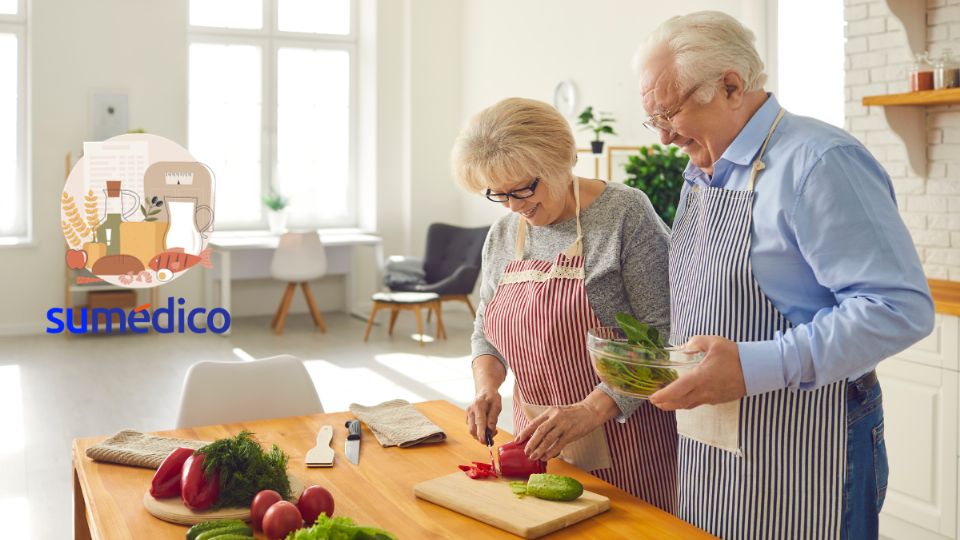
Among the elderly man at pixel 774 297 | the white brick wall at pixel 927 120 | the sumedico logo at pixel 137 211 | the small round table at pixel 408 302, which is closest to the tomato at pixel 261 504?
the elderly man at pixel 774 297

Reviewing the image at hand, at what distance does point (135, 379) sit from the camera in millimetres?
6086

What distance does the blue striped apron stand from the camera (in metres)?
1.57

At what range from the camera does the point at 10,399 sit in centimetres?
552

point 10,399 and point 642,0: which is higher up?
point 642,0

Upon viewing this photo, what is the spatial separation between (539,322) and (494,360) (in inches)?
8.9

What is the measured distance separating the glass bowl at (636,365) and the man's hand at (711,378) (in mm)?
13

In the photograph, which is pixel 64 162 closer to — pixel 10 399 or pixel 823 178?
pixel 10 399

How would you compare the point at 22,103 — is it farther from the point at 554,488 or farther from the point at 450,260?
the point at 554,488

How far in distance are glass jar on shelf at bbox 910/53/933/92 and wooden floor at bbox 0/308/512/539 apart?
2.62 metres

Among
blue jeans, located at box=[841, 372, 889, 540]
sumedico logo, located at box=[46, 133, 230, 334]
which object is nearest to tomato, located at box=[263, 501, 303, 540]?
blue jeans, located at box=[841, 372, 889, 540]

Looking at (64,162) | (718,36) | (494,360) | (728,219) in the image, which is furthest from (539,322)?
(64,162)

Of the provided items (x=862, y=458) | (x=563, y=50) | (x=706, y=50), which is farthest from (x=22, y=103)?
(x=862, y=458)

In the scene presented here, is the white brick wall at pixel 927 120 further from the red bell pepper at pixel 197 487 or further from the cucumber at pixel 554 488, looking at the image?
the red bell pepper at pixel 197 487

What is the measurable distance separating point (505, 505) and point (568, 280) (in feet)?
1.97
